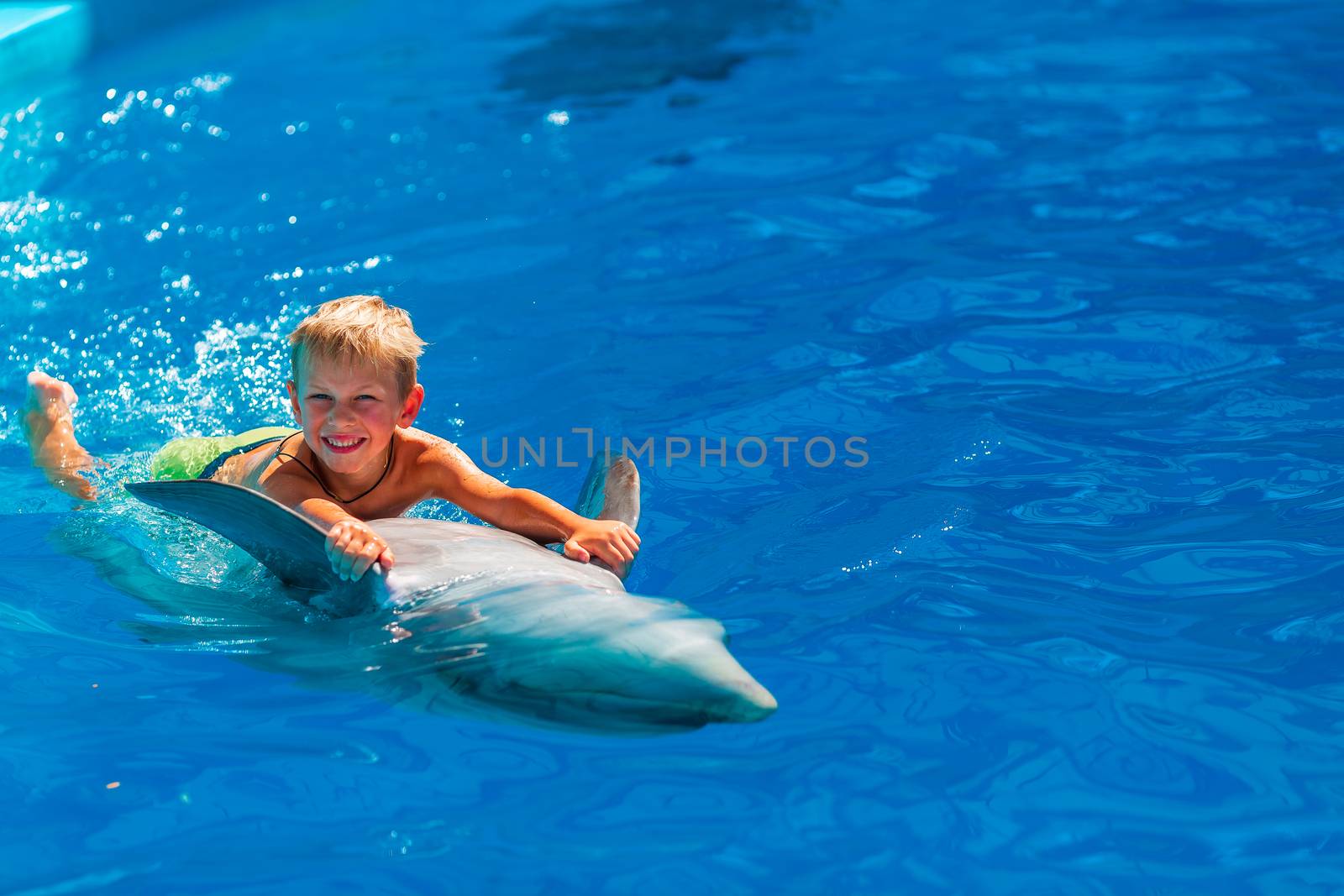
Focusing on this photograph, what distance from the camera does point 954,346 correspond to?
5.90m

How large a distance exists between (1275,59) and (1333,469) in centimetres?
515

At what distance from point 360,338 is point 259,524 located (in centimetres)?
68

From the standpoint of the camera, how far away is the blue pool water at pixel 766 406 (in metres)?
3.32

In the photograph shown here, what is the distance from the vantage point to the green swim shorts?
16.9 feet

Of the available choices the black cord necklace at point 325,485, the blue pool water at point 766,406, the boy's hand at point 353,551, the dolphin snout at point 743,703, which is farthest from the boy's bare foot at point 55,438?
the dolphin snout at point 743,703

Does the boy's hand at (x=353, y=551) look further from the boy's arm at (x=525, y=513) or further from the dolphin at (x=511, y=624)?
the boy's arm at (x=525, y=513)

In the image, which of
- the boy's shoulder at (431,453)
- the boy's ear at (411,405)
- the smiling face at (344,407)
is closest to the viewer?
the smiling face at (344,407)

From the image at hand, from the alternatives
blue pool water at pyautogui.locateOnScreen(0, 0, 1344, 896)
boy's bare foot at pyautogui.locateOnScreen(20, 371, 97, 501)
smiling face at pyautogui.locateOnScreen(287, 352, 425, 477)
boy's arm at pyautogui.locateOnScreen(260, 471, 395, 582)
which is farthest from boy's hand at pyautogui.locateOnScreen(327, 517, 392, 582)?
boy's bare foot at pyautogui.locateOnScreen(20, 371, 97, 501)

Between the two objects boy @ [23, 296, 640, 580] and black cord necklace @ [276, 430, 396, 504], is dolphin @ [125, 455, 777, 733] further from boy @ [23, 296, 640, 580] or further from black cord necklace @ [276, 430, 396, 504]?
black cord necklace @ [276, 430, 396, 504]

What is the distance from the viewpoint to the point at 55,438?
→ 5281 millimetres

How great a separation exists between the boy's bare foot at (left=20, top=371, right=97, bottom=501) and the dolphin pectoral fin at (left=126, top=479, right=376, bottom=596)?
145 centimetres

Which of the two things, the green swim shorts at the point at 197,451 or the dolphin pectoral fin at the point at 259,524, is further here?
the green swim shorts at the point at 197,451

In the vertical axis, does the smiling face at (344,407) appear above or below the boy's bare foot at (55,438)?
above

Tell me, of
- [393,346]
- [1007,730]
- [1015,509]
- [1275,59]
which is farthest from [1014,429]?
[1275,59]
